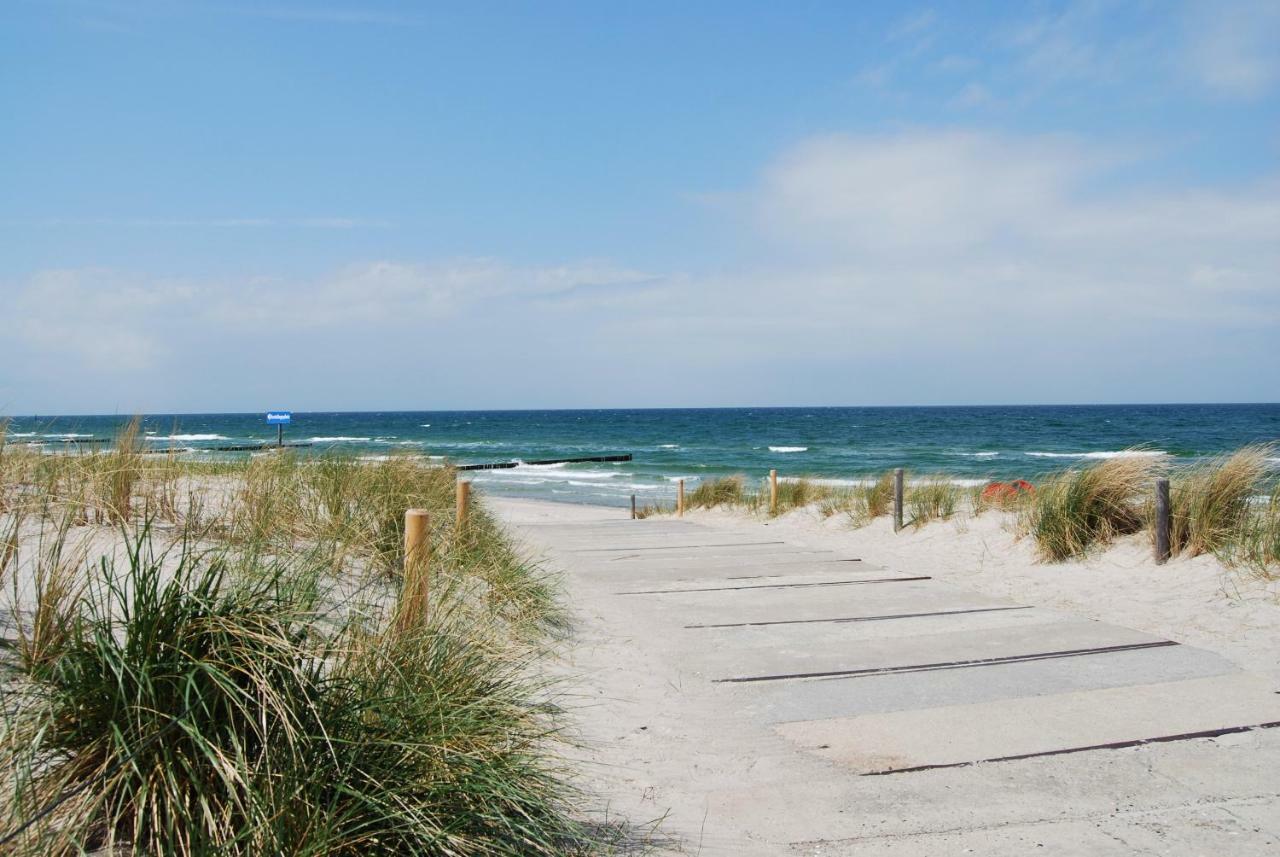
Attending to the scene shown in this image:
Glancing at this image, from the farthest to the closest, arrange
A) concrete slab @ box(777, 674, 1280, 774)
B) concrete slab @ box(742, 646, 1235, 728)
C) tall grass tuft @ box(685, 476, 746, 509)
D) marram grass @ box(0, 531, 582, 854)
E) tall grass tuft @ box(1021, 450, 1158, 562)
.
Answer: tall grass tuft @ box(685, 476, 746, 509)
tall grass tuft @ box(1021, 450, 1158, 562)
concrete slab @ box(742, 646, 1235, 728)
concrete slab @ box(777, 674, 1280, 774)
marram grass @ box(0, 531, 582, 854)

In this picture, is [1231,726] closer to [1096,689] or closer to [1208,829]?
[1096,689]

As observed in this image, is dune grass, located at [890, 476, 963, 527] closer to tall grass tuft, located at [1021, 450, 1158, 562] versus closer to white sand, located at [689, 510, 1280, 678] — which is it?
white sand, located at [689, 510, 1280, 678]

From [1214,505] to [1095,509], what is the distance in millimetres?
1037

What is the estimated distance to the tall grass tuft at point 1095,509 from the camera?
8.39 m

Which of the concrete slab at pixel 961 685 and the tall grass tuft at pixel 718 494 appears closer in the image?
the concrete slab at pixel 961 685

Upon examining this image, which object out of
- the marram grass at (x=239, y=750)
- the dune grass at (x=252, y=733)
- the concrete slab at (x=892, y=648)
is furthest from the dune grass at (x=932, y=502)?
the marram grass at (x=239, y=750)

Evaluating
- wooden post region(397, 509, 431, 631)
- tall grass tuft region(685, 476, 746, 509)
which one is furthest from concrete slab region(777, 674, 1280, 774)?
tall grass tuft region(685, 476, 746, 509)

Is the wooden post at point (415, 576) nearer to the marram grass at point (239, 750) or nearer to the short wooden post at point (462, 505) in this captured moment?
the marram grass at point (239, 750)

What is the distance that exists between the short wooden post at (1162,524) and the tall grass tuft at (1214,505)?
18 centimetres

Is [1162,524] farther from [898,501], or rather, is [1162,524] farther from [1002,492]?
[898,501]

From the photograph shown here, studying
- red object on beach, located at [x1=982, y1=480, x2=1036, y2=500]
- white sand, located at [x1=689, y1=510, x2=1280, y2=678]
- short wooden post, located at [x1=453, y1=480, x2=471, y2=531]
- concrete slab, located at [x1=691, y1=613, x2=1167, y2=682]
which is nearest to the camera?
concrete slab, located at [x1=691, y1=613, x2=1167, y2=682]

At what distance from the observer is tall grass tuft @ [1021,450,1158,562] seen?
27.5ft

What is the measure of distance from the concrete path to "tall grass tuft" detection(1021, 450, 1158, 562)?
64.8 inches

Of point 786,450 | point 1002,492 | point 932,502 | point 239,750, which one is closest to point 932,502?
point 932,502
